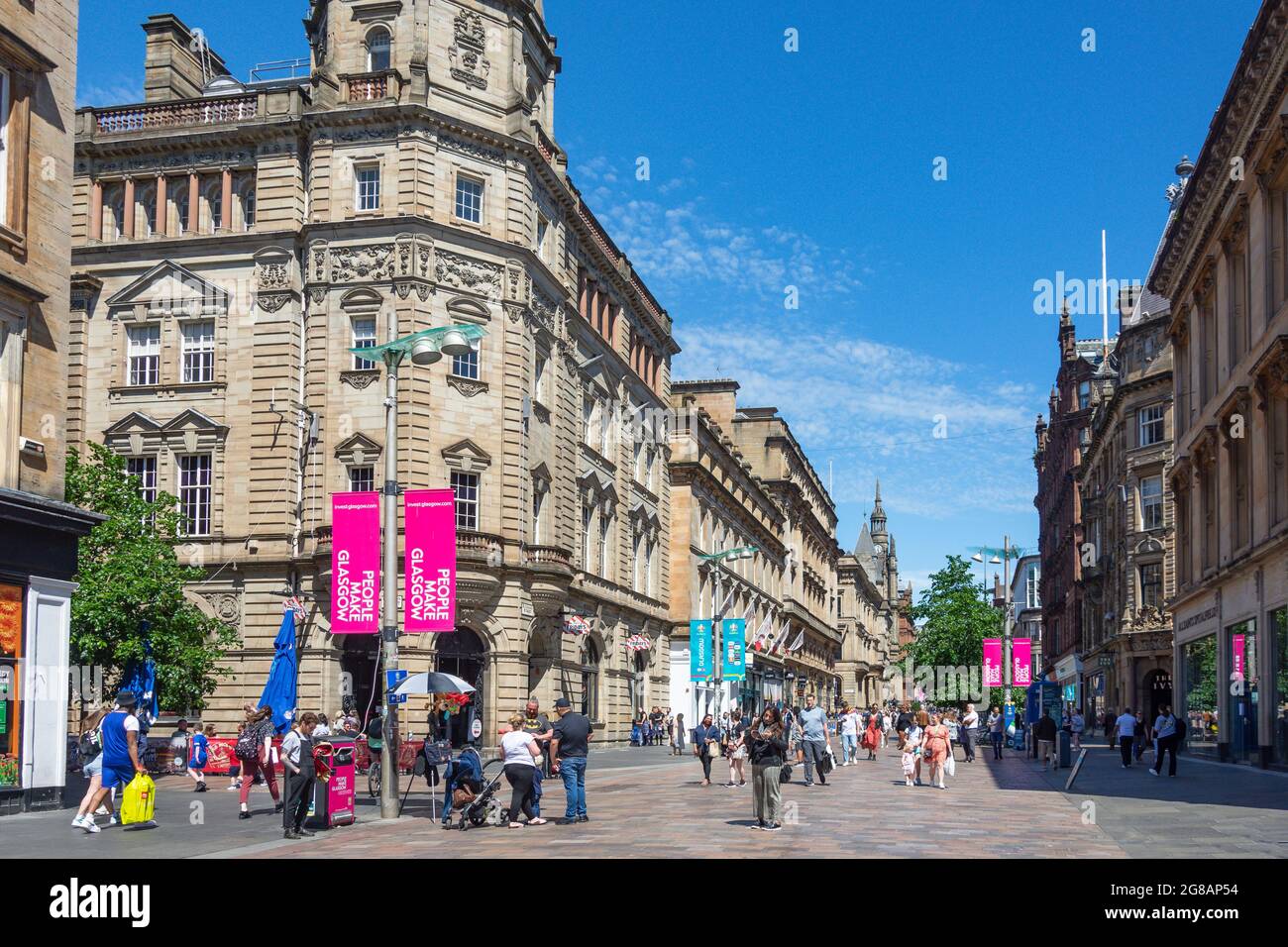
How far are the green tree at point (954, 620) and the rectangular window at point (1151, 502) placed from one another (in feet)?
65.0

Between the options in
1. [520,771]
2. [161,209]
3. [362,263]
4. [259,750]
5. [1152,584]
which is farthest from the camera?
[1152,584]

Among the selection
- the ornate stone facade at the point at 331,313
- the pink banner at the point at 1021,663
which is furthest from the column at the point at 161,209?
the pink banner at the point at 1021,663

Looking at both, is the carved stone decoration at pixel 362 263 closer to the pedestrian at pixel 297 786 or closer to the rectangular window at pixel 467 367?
the rectangular window at pixel 467 367

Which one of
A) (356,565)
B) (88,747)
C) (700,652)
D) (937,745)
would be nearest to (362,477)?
(88,747)

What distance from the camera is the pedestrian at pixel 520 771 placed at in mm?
21219

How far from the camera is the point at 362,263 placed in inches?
1683

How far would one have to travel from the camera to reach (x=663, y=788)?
100ft

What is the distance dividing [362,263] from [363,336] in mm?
2204

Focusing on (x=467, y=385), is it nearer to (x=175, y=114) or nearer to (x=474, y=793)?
(x=175, y=114)

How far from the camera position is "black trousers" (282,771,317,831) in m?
19.5

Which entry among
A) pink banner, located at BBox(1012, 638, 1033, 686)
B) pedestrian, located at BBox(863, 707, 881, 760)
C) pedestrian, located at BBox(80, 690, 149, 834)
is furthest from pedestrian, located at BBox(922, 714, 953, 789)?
pink banner, located at BBox(1012, 638, 1033, 686)

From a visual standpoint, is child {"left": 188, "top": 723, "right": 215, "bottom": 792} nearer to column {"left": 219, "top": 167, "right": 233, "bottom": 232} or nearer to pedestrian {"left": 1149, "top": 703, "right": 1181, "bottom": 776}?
column {"left": 219, "top": 167, "right": 233, "bottom": 232}
